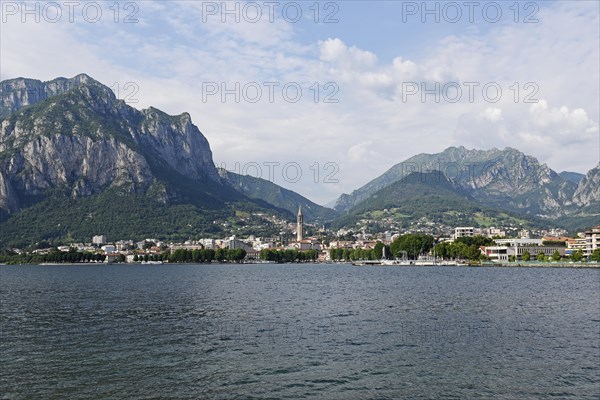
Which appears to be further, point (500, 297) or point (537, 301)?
point (500, 297)

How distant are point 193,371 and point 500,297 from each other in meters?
54.8

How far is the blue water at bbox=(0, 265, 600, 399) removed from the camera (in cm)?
2844

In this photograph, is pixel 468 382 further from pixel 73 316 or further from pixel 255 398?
pixel 73 316

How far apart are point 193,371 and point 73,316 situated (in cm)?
3041

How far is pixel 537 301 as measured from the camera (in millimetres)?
69375

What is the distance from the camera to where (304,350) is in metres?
38.1

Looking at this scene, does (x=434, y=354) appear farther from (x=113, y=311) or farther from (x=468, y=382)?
(x=113, y=311)

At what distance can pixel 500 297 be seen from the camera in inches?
2945

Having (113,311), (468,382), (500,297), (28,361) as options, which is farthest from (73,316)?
(500,297)

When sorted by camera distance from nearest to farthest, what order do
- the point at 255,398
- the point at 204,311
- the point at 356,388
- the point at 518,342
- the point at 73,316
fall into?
1. the point at 255,398
2. the point at 356,388
3. the point at 518,342
4. the point at 73,316
5. the point at 204,311

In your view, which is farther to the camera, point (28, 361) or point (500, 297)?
point (500, 297)

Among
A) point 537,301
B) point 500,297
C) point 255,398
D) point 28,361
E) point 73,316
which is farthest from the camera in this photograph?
point 500,297

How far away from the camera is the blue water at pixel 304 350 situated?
28.4m

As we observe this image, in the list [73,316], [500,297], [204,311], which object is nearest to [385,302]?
[500,297]
